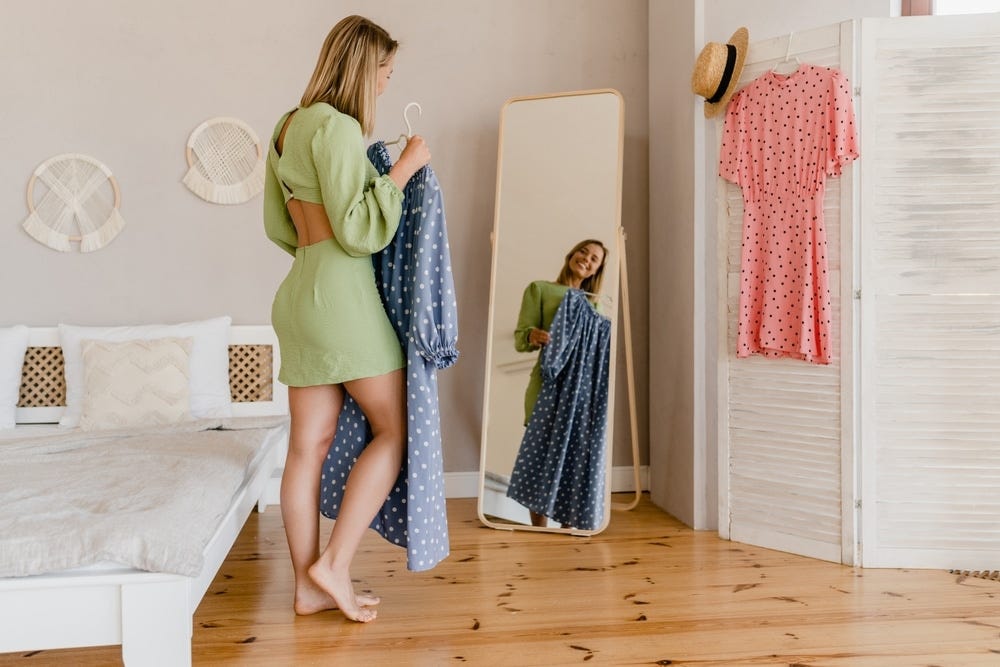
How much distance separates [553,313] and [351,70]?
138 cm

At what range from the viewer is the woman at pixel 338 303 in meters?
1.97

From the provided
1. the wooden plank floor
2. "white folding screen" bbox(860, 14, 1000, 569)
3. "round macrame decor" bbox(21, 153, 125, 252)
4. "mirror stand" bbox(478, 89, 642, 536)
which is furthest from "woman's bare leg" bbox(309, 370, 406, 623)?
"round macrame decor" bbox(21, 153, 125, 252)

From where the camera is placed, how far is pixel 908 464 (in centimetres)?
258

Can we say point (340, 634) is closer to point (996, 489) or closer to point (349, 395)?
point (349, 395)

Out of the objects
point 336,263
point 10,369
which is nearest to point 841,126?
point 336,263

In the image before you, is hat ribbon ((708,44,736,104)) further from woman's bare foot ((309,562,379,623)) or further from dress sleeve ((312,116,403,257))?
woman's bare foot ((309,562,379,623))

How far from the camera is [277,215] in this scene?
2.24 meters

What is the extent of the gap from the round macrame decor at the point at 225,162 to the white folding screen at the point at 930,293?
2280 mm

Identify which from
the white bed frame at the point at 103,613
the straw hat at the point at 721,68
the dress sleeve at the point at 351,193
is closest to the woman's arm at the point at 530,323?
the straw hat at the point at 721,68

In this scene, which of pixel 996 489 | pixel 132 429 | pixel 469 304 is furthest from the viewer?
pixel 469 304

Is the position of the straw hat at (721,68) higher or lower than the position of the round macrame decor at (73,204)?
higher

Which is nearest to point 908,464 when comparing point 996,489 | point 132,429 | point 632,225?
point 996,489

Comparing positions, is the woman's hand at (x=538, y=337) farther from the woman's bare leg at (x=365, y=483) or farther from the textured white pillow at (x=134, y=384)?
the textured white pillow at (x=134, y=384)

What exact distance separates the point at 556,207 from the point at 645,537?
4.20ft
